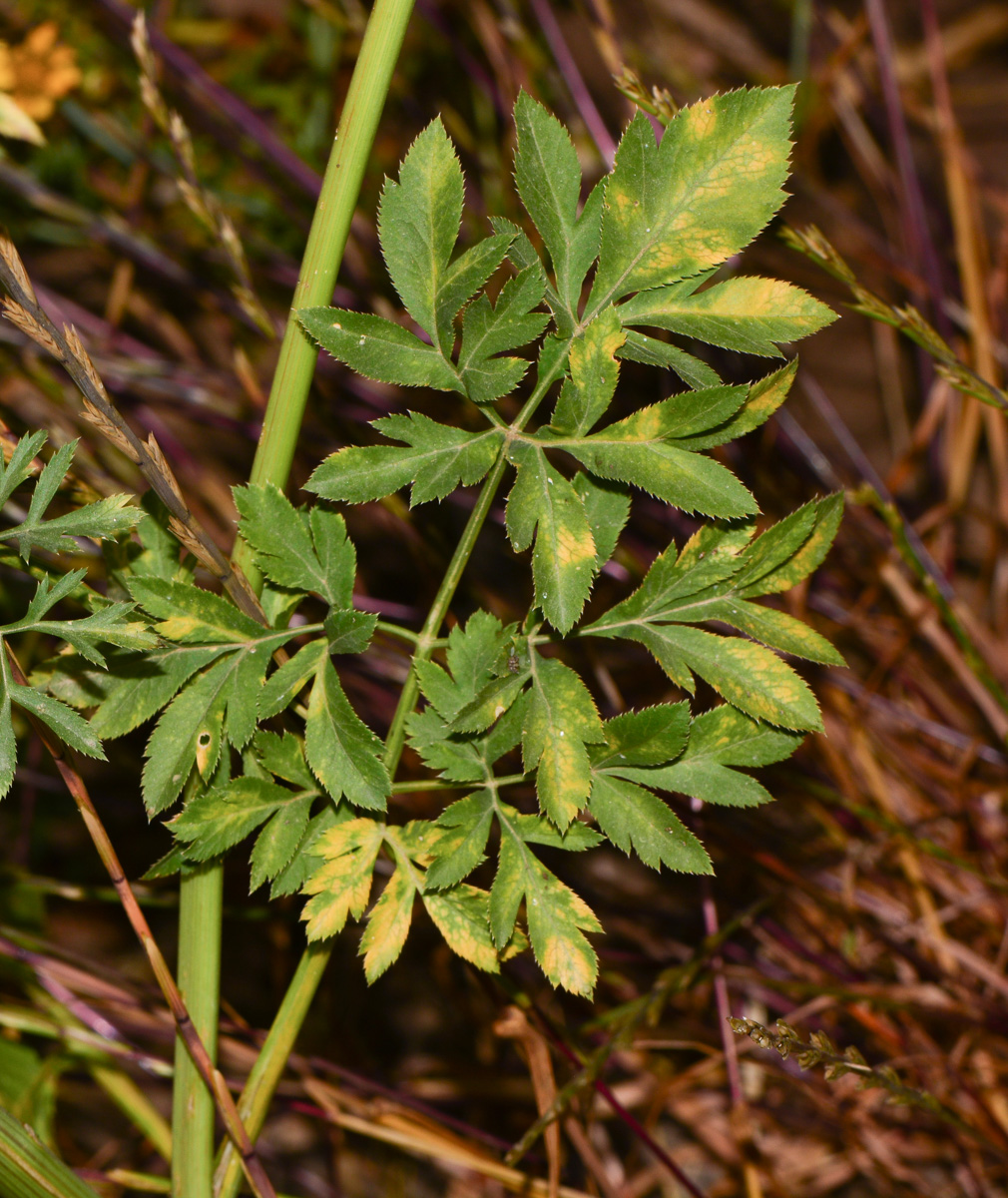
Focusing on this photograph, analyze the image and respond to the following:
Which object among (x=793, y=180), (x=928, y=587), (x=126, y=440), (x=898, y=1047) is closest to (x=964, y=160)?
(x=793, y=180)

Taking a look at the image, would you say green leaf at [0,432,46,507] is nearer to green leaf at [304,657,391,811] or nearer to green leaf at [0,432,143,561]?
green leaf at [0,432,143,561]

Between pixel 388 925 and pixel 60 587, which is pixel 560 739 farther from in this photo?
pixel 60 587

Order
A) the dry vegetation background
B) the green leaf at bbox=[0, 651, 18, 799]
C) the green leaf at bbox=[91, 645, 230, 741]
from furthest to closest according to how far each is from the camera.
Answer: the dry vegetation background, the green leaf at bbox=[91, 645, 230, 741], the green leaf at bbox=[0, 651, 18, 799]

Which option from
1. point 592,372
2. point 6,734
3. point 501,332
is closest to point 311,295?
point 501,332

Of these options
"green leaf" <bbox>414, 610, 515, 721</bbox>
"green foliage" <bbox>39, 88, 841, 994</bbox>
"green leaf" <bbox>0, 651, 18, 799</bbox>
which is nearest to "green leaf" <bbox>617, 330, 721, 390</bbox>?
"green foliage" <bbox>39, 88, 841, 994</bbox>

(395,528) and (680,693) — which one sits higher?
(395,528)

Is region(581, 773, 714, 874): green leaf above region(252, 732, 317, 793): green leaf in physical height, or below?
below

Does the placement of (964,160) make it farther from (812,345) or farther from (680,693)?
(680,693)
